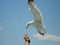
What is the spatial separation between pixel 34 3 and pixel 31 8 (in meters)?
0.32

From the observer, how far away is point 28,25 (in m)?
127

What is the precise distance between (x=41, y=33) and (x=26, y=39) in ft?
3.31

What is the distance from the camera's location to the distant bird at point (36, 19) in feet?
414

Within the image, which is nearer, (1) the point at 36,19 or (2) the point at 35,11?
(2) the point at 35,11

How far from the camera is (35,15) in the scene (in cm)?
12656

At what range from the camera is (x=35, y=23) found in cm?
12700

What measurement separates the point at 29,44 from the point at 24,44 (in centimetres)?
27

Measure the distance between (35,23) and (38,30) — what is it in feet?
1.31

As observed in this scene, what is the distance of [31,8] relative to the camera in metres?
126

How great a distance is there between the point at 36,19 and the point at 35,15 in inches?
11.2

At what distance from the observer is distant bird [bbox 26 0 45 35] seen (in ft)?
414

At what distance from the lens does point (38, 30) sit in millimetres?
127062

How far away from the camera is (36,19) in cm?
12675

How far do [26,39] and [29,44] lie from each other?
31 cm
